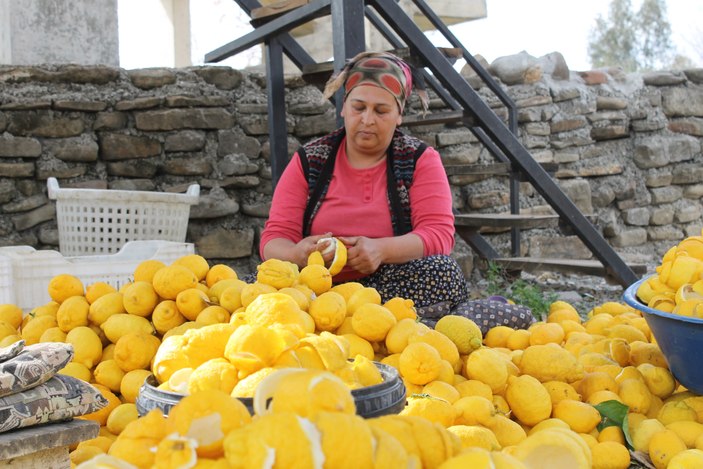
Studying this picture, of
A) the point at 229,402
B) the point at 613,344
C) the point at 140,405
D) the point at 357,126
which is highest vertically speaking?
the point at 357,126

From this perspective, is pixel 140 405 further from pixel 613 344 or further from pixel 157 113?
pixel 157 113

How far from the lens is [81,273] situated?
9.15ft

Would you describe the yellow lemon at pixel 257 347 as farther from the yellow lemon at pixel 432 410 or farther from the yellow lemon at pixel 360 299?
the yellow lemon at pixel 360 299

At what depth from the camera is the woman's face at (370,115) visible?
114 inches

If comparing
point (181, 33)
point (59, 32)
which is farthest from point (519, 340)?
point (181, 33)

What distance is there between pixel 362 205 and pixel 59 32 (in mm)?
2989

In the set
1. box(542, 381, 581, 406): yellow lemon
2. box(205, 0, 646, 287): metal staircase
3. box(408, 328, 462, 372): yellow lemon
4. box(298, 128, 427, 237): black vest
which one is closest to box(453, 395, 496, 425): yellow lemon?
box(408, 328, 462, 372): yellow lemon

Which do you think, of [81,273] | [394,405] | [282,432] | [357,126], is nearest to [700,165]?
[357,126]

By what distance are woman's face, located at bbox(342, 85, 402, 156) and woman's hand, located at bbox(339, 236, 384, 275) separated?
50cm

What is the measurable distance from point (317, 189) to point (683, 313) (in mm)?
1705

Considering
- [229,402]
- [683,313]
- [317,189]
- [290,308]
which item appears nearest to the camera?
[229,402]

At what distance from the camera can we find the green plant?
3.93 m

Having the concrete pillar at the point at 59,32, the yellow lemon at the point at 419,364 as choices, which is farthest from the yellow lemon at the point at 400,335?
the concrete pillar at the point at 59,32

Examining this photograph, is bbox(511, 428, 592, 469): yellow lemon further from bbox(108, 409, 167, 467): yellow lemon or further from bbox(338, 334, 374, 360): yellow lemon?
bbox(108, 409, 167, 467): yellow lemon
